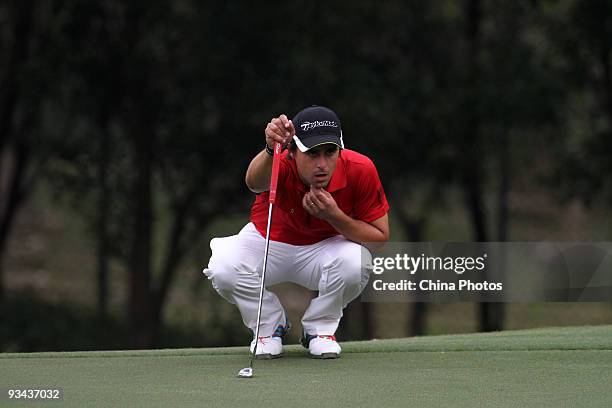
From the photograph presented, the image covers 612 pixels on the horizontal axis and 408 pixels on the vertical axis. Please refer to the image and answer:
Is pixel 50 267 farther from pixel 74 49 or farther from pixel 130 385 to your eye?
pixel 130 385

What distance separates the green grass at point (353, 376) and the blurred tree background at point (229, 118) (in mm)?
8717

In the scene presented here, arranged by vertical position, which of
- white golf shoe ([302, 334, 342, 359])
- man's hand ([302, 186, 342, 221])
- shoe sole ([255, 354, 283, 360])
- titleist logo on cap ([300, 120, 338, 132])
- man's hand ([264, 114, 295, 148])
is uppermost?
titleist logo on cap ([300, 120, 338, 132])

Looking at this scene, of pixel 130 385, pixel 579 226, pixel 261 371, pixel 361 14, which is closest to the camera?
pixel 130 385

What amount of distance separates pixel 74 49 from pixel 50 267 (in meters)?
5.10

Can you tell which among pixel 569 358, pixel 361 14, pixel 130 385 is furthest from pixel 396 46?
pixel 130 385

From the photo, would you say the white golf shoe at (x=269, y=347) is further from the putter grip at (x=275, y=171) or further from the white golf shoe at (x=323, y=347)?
the putter grip at (x=275, y=171)

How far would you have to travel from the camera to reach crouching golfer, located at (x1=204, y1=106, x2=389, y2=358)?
606cm

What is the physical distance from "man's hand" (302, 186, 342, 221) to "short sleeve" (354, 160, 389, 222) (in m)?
0.30

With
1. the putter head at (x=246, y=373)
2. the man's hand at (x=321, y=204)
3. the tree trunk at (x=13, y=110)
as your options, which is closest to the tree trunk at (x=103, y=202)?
the tree trunk at (x=13, y=110)

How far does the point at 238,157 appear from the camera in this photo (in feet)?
51.5

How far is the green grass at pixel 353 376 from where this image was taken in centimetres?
504

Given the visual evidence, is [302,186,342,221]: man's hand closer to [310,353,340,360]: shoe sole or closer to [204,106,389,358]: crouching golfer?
[204,106,389,358]: crouching golfer

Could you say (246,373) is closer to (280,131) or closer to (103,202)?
(280,131)

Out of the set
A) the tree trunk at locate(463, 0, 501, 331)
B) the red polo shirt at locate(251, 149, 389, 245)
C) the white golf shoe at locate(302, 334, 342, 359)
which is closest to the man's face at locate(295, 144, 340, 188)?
the red polo shirt at locate(251, 149, 389, 245)
